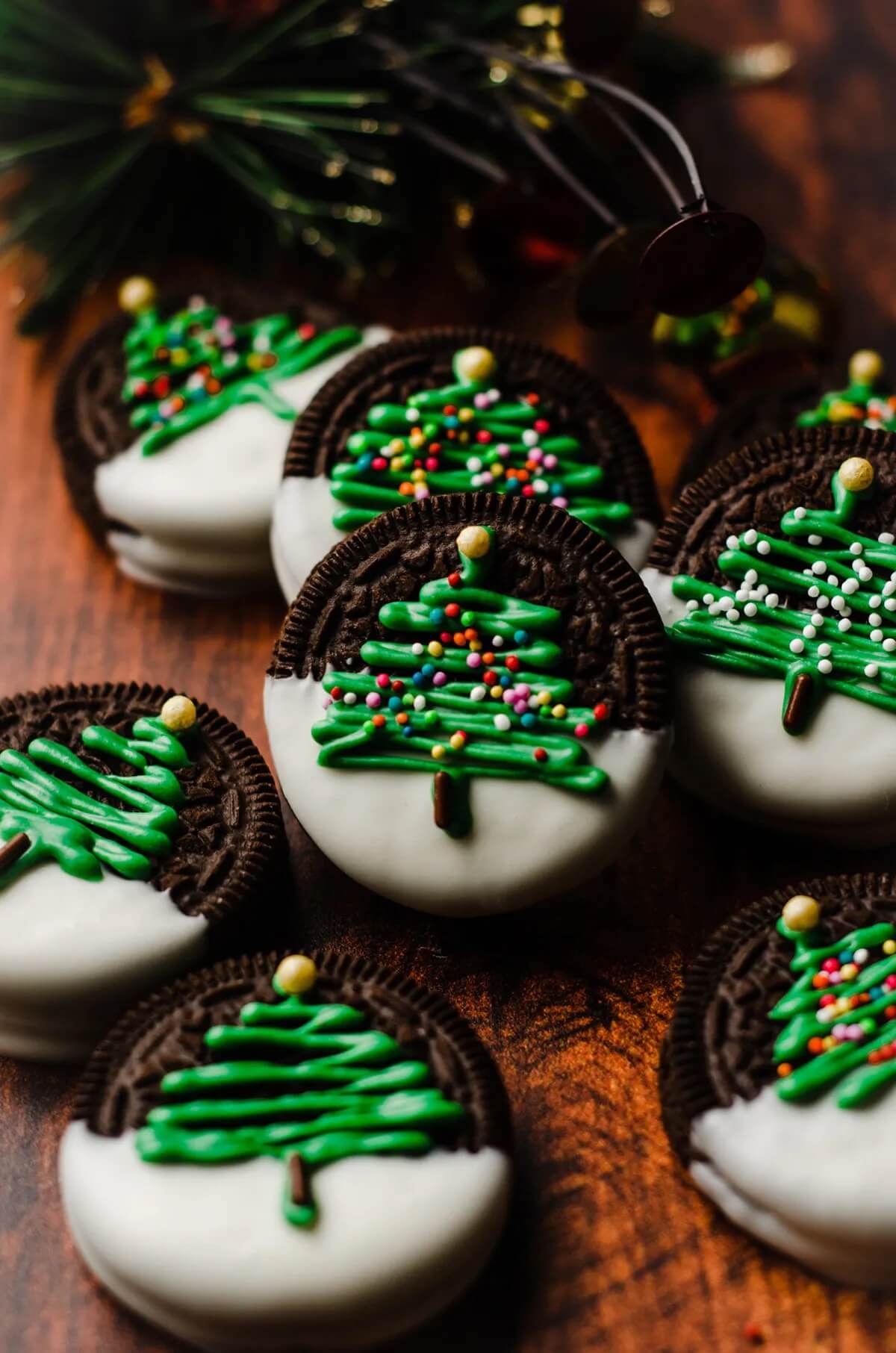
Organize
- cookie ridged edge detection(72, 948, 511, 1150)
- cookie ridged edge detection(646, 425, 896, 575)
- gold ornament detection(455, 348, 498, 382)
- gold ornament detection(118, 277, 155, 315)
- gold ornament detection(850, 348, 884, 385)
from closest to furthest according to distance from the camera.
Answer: cookie ridged edge detection(72, 948, 511, 1150) < cookie ridged edge detection(646, 425, 896, 575) < gold ornament detection(455, 348, 498, 382) < gold ornament detection(850, 348, 884, 385) < gold ornament detection(118, 277, 155, 315)

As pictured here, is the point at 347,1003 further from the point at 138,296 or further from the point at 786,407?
the point at 138,296

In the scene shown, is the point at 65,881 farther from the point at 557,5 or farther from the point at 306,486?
the point at 557,5

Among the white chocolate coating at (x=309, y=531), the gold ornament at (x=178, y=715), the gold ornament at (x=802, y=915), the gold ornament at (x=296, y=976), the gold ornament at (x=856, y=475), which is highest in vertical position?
the gold ornament at (x=856, y=475)

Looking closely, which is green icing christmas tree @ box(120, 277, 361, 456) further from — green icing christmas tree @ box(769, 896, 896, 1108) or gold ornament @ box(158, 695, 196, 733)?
green icing christmas tree @ box(769, 896, 896, 1108)

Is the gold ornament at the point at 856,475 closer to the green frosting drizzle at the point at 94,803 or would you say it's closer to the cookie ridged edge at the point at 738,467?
the cookie ridged edge at the point at 738,467

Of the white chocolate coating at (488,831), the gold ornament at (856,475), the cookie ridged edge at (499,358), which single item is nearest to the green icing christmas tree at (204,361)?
the cookie ridged edge at (499,358)

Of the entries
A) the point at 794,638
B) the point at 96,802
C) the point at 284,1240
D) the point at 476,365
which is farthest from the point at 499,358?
the point at 284,1240

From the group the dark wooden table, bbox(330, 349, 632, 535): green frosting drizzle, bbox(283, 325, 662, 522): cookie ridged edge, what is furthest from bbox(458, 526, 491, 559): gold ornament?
the dark wooden table
